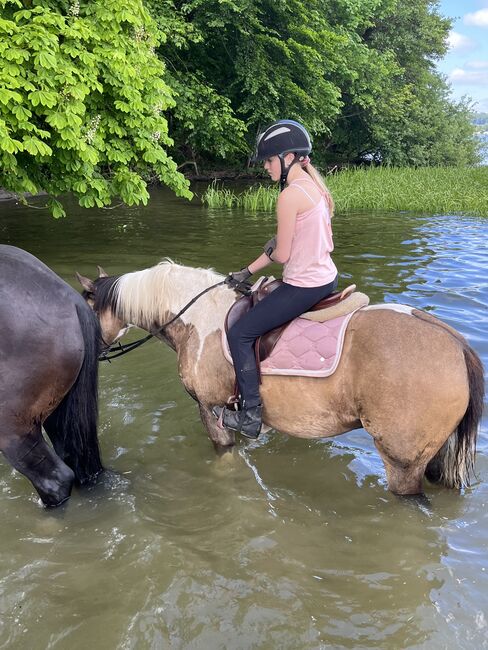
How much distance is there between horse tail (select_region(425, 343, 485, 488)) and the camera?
3.10m

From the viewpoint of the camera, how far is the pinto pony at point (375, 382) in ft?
10.0

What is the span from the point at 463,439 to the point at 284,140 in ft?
7.93

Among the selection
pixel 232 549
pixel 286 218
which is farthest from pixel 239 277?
pixel 232 549

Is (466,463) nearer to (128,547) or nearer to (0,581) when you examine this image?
(128,547)

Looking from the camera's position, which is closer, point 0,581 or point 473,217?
point 0,581

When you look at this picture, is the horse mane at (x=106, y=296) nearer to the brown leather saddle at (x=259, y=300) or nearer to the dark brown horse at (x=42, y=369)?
the dark brown horse at (x=42, y=369)

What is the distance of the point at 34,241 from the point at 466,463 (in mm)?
11099

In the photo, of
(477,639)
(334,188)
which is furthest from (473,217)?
(477,639)

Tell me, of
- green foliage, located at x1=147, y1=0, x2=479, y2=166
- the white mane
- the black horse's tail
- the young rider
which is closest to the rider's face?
the young rider

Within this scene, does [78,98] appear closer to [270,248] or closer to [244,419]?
[270,248]

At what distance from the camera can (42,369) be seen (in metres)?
3.19

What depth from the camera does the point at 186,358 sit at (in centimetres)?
391

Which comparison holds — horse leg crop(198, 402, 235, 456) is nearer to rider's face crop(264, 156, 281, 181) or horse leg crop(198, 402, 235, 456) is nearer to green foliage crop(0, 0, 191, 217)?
rider's face crop(264, 156, 281, 181)

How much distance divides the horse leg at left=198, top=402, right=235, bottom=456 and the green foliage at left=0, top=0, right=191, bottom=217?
4.91 meters
